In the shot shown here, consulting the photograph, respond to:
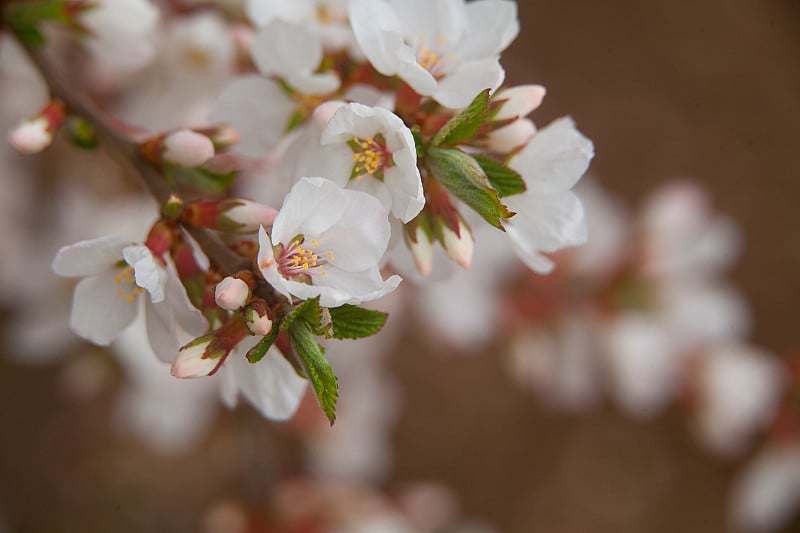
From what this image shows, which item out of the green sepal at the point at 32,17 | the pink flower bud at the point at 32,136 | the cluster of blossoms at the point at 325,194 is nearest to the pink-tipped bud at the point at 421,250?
the cluster of blossoms at the point at 325,194

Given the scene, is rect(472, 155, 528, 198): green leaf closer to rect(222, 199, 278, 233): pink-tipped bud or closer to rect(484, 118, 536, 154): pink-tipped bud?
rect(484, 118, 536, 154): pink-tipped bud

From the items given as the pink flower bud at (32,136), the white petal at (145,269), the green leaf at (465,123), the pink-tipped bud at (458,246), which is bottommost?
the pink flower bud at (32,136)

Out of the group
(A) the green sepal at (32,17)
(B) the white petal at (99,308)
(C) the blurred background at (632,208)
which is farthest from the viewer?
(C) the blurred background at (632,208)

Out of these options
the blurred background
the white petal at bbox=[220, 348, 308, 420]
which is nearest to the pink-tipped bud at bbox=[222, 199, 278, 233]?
the white petal at bbox=[220, 348, 308, 420]

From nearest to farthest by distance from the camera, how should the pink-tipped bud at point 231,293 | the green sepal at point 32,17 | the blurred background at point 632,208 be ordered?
the pink-tipped bud at point 231,293
the green sepal at point 32,17
the blurred background at point 632,208

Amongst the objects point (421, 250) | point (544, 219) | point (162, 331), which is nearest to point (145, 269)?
point (162, 331)

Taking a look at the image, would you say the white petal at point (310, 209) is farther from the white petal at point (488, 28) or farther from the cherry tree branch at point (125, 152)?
the white petal at point (488, 28)

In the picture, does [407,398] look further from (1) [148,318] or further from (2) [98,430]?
(1) [148,318]
